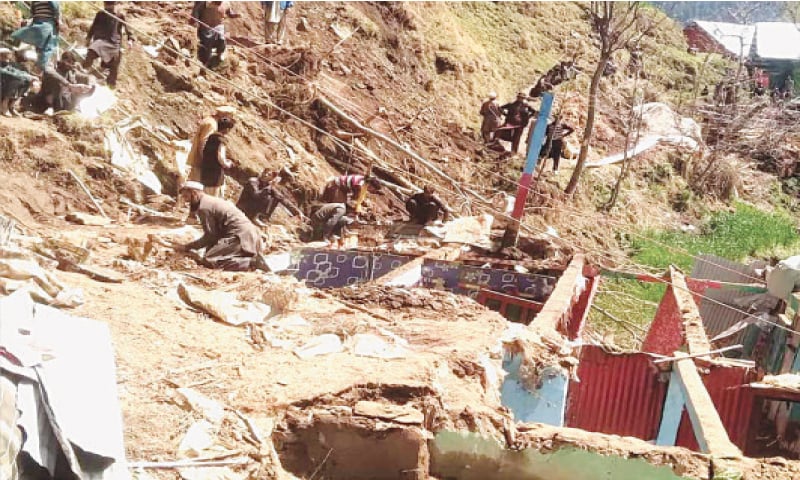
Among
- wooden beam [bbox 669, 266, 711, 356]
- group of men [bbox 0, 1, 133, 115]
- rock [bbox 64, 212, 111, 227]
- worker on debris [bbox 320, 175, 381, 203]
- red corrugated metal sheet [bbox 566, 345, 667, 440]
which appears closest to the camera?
red corrugated metal sheet [bbox 566, 345, 667, 440]

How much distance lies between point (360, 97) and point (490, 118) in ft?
11.3

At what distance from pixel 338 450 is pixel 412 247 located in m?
6.43

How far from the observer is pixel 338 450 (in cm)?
462

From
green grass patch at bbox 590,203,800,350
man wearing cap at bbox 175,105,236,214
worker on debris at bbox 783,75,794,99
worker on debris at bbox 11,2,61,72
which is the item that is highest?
worker on debris at bbox 783,75,794,99

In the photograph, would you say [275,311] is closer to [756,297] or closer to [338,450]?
[338,450]

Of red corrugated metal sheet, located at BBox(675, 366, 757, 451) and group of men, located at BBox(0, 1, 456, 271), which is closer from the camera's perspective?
red corrugated metal sheet, located at BBox(675, 366, 757, 451)

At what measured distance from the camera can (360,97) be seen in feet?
56.5

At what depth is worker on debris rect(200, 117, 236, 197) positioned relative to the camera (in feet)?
33.3

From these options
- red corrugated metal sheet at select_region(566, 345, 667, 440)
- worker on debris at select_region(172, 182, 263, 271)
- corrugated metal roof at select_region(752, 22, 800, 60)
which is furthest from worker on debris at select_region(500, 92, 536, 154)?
corrugated metal roof at select_region(752, 22, 800, 60)

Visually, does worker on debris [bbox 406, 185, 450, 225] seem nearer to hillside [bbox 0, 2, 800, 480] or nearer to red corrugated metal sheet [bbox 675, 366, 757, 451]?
hillside [bbox 0, 2, 800, 480]

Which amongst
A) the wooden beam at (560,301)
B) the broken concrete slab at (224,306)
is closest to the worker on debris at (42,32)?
the broken concrete slab at (224,306)

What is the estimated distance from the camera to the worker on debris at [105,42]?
1114 centimetres

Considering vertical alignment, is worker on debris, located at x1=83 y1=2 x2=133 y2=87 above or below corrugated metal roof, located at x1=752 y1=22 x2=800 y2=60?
below

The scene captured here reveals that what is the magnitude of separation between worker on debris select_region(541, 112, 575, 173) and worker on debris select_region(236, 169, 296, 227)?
867cm
